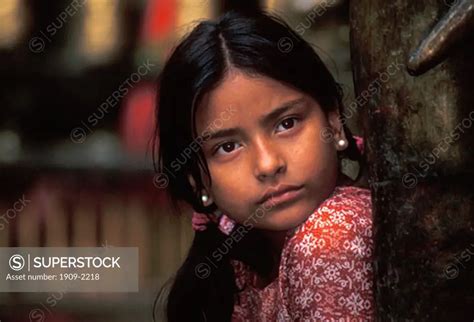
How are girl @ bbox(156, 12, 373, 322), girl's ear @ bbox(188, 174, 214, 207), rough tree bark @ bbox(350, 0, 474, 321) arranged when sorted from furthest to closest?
1. girl's ear @ bbox(188, 174, 214, 207)
2. girl @ bbox(156, 12, 373, 322)
3. rough tree bark @ bbox(350, 0, 474, 321)

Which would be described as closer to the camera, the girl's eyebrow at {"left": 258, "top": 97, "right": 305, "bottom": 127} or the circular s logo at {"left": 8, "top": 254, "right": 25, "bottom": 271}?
the girl's eyebrow at {"left": 258, "top": 97, "right": 305, "bottom": 127}

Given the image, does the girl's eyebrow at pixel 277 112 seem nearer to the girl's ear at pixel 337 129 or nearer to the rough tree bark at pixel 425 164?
the girl's ear at pixel 337 129

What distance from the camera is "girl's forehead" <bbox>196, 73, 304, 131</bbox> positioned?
700 millimetres

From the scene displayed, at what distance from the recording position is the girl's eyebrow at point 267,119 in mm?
701

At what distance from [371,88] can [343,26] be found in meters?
0.26

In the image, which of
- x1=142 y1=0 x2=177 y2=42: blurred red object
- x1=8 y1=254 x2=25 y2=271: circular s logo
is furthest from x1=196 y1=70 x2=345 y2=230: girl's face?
x1=8 y1=254 x2=25 y2=271: circular s logo

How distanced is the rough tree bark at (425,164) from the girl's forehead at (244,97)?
15cm

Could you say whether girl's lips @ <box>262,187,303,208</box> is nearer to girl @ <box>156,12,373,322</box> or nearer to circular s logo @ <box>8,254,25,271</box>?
girl @ <box>156,12,373,322</box>

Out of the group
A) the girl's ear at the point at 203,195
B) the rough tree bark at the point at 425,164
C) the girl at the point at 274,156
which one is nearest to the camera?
the rough tree bark at the point at 425,164

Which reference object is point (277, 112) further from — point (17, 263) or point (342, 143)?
point (17, 263)

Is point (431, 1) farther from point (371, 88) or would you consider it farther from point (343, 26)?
point (343, 26)

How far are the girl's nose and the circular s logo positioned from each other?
0.29 meters

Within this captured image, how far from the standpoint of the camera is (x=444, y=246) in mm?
555

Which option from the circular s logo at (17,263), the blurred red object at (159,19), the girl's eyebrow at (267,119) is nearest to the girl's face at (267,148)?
the girl's eyebrow at (267,119)
